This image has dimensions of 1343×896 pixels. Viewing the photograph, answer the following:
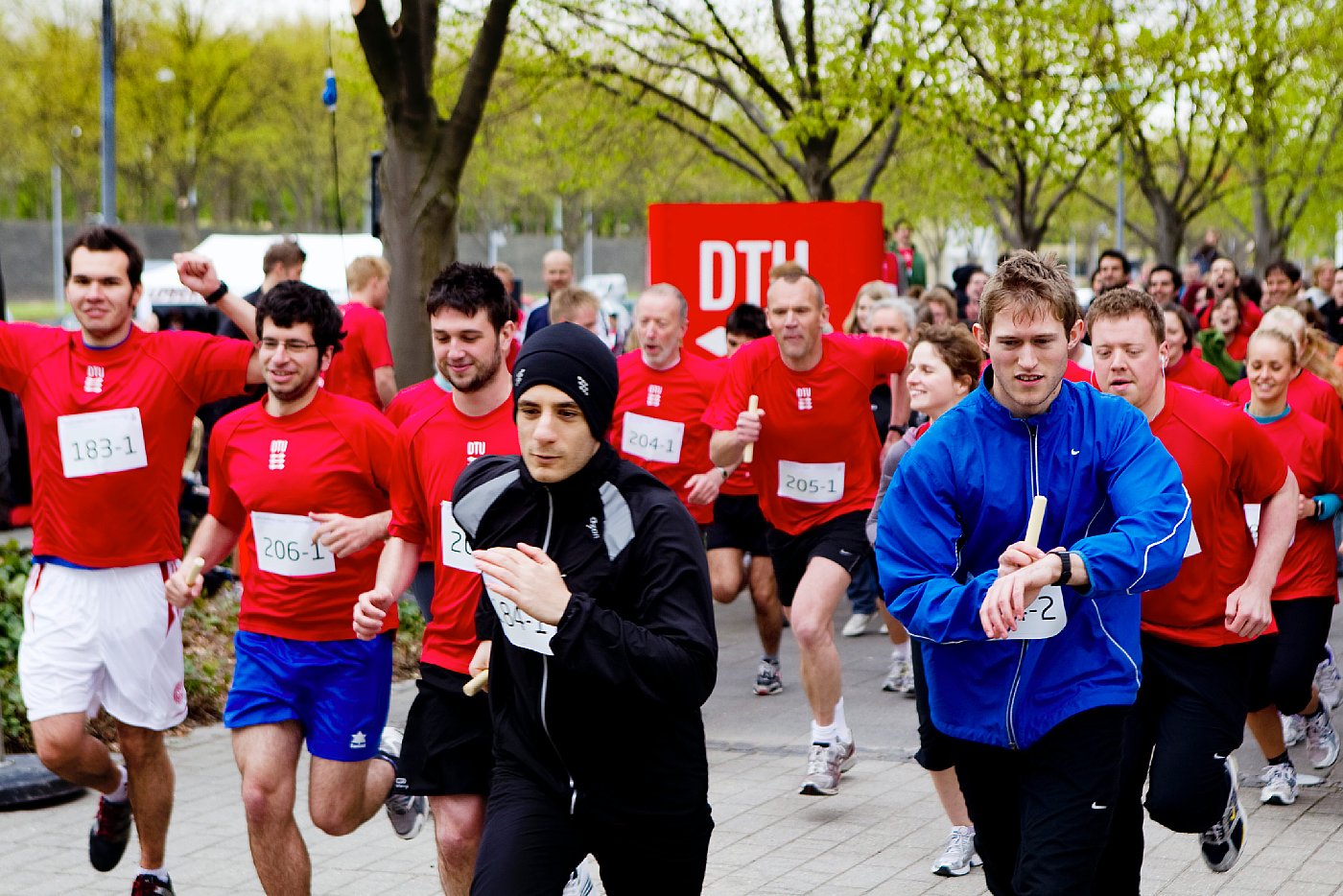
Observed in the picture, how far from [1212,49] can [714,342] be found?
14319 mm

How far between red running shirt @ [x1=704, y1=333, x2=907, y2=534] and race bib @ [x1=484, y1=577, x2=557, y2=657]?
13.2ft

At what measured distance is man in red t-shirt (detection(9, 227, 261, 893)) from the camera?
5.84 meters

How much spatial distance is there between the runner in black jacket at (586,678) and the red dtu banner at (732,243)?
9.11 m

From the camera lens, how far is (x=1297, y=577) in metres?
6.85

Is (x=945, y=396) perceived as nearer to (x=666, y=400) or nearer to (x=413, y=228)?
(x=666, y=400)

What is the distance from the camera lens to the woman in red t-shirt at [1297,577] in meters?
6.82

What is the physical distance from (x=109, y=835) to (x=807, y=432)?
133 inches

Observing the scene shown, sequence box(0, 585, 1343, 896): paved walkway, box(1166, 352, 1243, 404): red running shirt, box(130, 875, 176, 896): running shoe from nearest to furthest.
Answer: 1. box(130, 875, 176, 896): running shoe
2. box(0, 585, 1343, 896): paved walkway
3. box(1166, 352, 1243, 404): red running shirt

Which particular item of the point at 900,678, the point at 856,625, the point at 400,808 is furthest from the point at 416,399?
the point at 856,625

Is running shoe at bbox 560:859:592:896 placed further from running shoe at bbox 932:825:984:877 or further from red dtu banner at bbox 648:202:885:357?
red dtu banner at bbox 648:202:885:357

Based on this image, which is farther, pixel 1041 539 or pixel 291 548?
pixel 291 548

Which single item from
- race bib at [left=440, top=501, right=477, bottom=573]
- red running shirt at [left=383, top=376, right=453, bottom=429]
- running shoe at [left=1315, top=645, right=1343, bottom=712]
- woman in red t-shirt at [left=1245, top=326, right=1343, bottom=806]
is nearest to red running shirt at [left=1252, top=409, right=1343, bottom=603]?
woman in red t-shirt at [left=1245, top=326, right=1343, bottom=806]

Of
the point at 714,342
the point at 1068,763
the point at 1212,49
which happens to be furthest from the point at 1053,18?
the point at 1068,763

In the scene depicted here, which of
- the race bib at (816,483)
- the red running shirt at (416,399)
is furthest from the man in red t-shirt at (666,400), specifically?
the red running shirt at (416,399)
